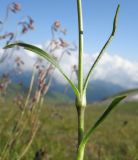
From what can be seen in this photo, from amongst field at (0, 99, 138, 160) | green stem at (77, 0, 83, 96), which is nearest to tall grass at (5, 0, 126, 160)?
green stem at (77, 0, 83, 96)

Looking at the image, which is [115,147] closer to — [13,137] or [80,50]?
[13,137]

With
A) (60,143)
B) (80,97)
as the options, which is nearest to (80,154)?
(80,97)

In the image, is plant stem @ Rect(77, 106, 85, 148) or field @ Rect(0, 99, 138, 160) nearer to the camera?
plant stem @ Rect(77, 106, 85, 148)

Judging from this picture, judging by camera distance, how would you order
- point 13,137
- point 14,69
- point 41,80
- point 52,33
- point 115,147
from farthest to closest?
1. point 115,147
2. point 14,69
3. point 52,33
4. point 13,137
5. point 41,80

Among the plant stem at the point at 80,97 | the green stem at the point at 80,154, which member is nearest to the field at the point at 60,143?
the plant stem at the point at 80,97

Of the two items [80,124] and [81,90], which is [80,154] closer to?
[80,124]

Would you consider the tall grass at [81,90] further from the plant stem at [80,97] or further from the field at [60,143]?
the field at [60,143]

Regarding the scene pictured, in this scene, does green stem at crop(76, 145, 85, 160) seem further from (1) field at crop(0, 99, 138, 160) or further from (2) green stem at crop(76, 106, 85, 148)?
(1) field at crop(0, 99, 138, 160)

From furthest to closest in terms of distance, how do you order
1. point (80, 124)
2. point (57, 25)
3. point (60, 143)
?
point (60, 143) < point (57, 25) < point (80, 124)

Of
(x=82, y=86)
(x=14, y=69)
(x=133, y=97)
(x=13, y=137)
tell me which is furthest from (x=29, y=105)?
(x=133, y=97)

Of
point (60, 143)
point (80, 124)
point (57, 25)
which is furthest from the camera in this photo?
point (60, 143)

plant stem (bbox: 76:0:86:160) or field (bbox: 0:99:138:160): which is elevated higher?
plant stem (bbox: 76:0:86:160)
